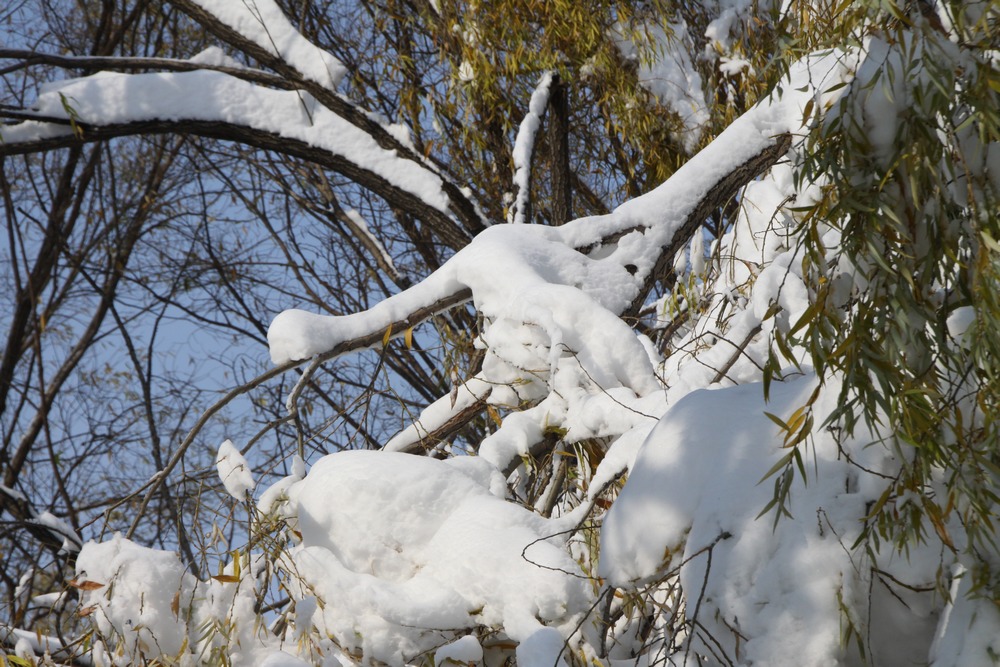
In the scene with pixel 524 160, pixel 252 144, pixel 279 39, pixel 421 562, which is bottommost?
pixel 421 562

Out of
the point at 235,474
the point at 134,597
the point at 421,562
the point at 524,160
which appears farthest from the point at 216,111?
the point at 421,562

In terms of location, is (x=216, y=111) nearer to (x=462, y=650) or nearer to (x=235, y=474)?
(x=235, y=474)

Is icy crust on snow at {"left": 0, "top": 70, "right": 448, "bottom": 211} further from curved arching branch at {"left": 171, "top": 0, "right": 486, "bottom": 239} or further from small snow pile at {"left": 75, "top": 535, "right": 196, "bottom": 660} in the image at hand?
small snow pile at {"left": 75, "top": 535, "right": 196, "bottom": 660}

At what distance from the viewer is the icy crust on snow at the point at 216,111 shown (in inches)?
163

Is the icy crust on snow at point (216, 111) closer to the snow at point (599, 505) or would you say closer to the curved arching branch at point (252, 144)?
the curved arching branch at point (252, 144)

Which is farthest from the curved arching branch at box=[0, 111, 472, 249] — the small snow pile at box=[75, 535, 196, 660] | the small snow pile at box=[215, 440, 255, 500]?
the small snow pile at box=[75, 535, 196, 660]

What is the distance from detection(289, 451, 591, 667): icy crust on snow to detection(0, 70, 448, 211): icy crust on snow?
2540mm

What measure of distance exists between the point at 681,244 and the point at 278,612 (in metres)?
1.63

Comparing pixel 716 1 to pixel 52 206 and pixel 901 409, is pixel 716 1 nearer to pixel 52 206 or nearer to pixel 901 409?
pixel 901 409

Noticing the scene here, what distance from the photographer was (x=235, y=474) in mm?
2195

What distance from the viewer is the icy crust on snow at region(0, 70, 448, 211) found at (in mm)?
4137

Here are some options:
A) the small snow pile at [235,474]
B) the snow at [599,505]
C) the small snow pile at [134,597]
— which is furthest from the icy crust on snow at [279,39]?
the small snow pile at [134,597]

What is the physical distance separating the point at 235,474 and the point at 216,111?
2549mm

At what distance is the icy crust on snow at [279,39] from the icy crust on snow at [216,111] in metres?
0.15
